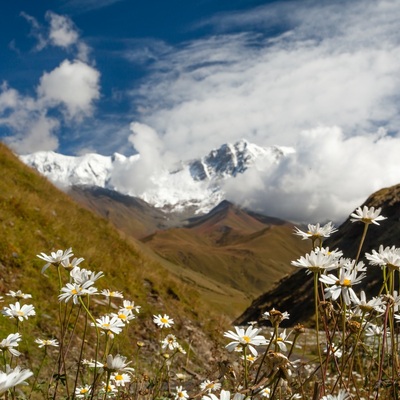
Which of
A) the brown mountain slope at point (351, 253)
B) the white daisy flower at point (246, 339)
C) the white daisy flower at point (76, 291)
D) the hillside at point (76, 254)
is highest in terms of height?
the brown mountain slope at point (351, 253)

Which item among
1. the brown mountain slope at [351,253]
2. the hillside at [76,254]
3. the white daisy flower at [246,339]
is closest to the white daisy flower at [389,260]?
the white daisy flower at [246,339]

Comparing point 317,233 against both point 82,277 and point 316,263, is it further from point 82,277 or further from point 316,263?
point 82,277

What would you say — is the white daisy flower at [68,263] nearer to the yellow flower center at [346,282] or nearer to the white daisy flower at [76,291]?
the white daisy flower at [76,291]

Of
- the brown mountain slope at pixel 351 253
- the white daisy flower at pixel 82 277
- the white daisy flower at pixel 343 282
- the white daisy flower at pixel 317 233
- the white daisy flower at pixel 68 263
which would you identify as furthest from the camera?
the brown mountain slope at pixel 351 253

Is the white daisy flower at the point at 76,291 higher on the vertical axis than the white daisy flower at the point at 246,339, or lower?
higher

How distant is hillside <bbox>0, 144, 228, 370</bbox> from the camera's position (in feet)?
35.0

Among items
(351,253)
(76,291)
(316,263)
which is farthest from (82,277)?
(351,253)

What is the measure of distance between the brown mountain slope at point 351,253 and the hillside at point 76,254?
9.40 m

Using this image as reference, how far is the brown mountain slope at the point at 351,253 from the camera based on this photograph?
23172 mm

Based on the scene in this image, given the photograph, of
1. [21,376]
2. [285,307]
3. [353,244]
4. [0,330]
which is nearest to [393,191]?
[353,244]

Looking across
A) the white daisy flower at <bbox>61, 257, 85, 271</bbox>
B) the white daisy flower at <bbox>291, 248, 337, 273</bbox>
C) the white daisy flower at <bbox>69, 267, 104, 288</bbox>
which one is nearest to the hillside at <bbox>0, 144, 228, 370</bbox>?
the white daisy flower at <bbox>61, 257, 85, 271</bbox>

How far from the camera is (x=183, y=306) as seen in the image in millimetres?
15805

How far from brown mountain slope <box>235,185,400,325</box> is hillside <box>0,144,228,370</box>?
9.40 m

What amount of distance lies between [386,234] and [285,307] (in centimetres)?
784
